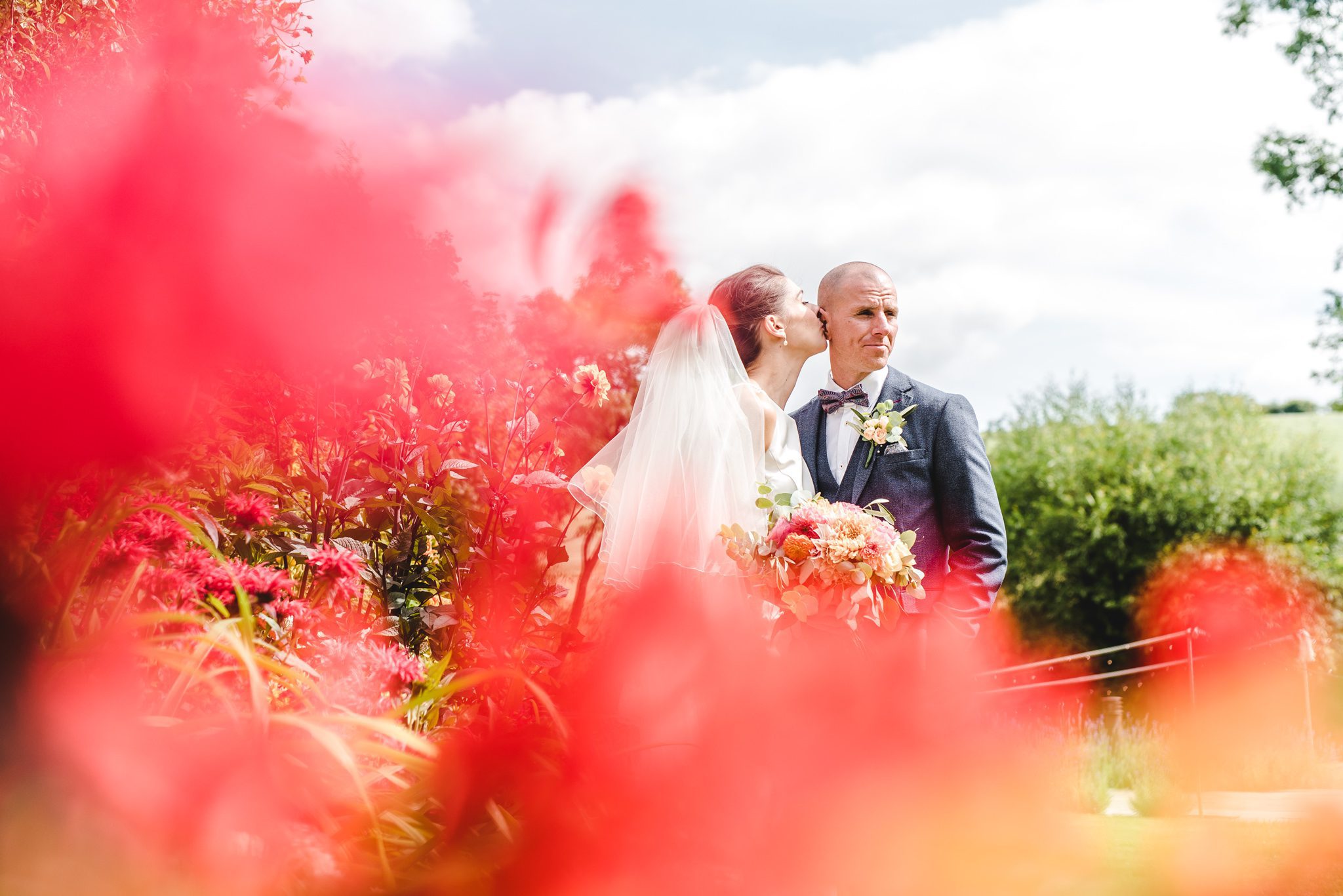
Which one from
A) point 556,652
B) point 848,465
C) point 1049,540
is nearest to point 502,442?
point 556,652

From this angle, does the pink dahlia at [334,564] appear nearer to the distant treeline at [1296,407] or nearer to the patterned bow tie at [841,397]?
the patterned bow tie at [841,397]

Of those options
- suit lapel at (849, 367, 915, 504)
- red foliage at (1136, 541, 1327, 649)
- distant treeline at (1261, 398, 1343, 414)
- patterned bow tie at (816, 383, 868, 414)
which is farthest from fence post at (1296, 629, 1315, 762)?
distant treeline at (1261, 398, 1343, 414)

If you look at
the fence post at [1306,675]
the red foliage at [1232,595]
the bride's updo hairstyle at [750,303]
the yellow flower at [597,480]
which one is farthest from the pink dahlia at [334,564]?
the red foliage at [1232,595]

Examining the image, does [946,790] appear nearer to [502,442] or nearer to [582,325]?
[582,325]

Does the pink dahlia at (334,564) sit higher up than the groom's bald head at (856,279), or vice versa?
the groom's bald head at (856,279)

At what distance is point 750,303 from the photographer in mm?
3318

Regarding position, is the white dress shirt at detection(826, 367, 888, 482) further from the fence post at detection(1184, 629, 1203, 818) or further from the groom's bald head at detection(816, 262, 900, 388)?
the fence post at detection(1184, 629, 1203, 818)

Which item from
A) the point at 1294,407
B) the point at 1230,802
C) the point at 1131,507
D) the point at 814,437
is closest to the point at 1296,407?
the point at 1294,407

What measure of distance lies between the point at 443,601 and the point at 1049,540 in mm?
14807

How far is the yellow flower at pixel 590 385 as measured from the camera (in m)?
2.74

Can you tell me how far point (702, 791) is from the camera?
15.7 inches

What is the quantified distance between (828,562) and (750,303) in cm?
151

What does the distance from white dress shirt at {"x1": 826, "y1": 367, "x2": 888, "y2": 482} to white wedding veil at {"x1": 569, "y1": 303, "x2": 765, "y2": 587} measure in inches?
20.3

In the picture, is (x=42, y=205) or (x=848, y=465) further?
(x=848, y=465)
